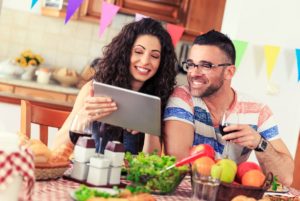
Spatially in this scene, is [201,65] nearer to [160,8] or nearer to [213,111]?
[213,111]

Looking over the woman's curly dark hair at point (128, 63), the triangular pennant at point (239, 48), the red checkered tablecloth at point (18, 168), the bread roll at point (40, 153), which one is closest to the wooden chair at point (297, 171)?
the triangular pennant at point (239, 48)

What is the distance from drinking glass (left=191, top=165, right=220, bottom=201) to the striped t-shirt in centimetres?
74

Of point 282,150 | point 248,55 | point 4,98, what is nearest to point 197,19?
point 248,55

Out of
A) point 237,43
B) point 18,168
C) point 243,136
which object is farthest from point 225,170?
point 237,43

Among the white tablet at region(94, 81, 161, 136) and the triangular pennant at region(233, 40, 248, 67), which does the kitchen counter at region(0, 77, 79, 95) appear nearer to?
the triangular pennant at region(233, 40, 248, 67)

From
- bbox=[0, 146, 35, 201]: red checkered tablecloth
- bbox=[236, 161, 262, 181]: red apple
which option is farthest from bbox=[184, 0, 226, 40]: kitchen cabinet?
bbox=[0, 146, 35, 201]: red checkered tablecloth

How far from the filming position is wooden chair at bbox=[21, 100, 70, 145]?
2139mm

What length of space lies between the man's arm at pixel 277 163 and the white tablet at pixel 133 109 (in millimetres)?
547

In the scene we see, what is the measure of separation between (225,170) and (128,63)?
84 cm

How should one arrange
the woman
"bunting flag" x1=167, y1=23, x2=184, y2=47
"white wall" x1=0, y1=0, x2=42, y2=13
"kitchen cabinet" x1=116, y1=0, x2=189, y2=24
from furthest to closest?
"white wall" x1=0, y1=0, x2=42, y2=13
"kitchen cabinet" x1=116, y1=0, x2=189, y2=24
"bunting flag" x1=167, y1=23, x2=184, y2=47
the woman

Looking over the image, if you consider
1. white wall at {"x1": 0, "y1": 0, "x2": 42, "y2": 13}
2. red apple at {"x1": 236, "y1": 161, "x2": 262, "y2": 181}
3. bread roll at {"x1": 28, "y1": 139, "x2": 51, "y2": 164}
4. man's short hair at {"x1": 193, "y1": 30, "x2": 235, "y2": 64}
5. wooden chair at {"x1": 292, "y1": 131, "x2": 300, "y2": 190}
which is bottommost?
wooden chair at {"x1": 292, "y1": 131, "x2": 300, "y2": 190}

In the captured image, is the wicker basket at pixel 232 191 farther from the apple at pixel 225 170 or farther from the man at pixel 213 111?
the man at pixel 213 111

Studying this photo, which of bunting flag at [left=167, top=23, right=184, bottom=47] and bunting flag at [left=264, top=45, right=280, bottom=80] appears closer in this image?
bunting flag at [left=167, top=23, right=184, bottom=47]

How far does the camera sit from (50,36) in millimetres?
4438
